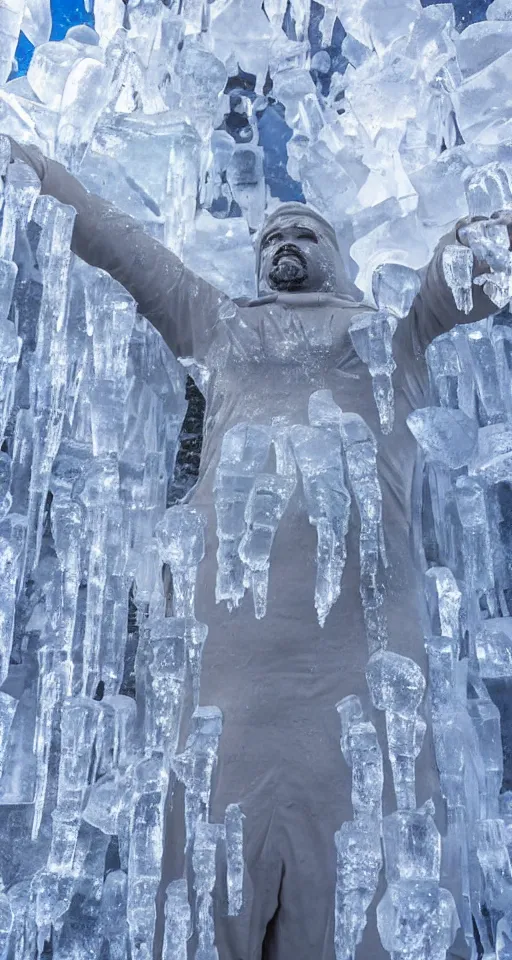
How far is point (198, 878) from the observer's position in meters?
2.14

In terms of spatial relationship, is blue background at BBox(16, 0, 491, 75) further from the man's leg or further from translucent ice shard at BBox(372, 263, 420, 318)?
the man's leg

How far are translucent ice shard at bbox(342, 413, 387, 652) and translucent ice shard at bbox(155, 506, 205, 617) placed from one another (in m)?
0.38

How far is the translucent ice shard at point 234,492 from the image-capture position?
2375 mm

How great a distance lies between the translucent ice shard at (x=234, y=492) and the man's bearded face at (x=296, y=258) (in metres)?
0.64

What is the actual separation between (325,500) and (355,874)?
80cm

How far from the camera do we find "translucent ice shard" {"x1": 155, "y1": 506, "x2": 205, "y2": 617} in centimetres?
244

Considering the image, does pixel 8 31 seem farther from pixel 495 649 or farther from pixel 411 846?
pixel 411 846

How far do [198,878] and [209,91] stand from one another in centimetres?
256

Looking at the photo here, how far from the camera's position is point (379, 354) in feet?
8.49

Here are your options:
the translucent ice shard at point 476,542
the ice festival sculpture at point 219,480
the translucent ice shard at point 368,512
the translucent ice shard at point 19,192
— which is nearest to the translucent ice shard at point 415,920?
the ice festival sculpture at point 219,480

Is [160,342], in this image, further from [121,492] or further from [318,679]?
[318,679]

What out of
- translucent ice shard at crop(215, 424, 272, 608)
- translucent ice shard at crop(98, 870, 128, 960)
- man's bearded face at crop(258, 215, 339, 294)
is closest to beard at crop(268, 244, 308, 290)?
man's bearded face at crop(258, 215, 339, 294)

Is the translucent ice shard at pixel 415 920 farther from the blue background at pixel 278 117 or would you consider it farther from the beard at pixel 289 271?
the blue background at pixel 278 117

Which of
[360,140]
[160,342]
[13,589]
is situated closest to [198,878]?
[13,589]
